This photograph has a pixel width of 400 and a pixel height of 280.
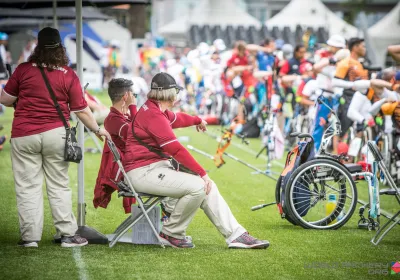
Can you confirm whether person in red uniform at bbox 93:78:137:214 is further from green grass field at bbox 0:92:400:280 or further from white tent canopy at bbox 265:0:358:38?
white tent canopy at bbox 265:0:358:38

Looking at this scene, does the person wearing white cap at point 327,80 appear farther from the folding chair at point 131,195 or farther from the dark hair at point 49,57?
the dark hair at point 49,57

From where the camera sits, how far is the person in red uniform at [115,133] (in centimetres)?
862

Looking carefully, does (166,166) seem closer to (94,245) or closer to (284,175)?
(94,245)

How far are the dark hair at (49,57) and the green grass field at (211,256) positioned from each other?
168 cm

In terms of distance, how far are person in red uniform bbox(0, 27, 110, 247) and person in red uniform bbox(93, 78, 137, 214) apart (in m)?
0.52

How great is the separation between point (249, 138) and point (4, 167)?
25.4 ft

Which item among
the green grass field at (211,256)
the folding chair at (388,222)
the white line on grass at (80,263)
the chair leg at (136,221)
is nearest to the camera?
the white line on grass at (80,263)

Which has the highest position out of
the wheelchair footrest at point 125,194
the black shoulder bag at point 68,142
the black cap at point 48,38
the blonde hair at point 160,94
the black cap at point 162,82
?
the black cap at point 48,38

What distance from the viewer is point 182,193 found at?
26.5ft

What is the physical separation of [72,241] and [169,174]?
1.10 m

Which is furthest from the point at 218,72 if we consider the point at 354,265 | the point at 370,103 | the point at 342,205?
the point at 354,265

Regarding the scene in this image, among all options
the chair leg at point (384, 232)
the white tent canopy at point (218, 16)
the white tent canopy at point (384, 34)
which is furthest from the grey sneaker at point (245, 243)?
the white tent canopy at point (218, 16)

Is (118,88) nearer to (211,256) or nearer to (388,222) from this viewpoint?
(211,256)

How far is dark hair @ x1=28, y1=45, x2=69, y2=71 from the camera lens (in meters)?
7.98
